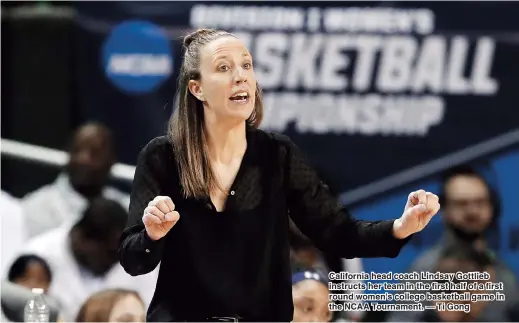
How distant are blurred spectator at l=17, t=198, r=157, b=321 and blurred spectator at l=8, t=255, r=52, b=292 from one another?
0.11 feet

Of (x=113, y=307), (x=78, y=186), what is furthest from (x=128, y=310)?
(x=78, y=186)

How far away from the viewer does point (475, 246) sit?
4773 millimetres

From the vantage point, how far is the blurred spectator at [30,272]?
489 cm

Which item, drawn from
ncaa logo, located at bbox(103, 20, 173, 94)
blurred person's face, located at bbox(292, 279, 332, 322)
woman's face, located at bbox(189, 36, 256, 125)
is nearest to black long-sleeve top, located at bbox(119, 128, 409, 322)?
woman's face, located at bbox(189, 36, 256, 125)

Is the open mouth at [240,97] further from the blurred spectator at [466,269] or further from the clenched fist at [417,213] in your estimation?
the blurred spectator at [466,269]

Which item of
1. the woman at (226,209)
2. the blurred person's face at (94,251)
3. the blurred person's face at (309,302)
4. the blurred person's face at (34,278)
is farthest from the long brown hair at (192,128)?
the blurred person's face at (34,278)

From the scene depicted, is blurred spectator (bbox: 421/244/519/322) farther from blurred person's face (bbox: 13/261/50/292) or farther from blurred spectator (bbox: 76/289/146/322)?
blurred person's face (bbox: 13/261/50/292)

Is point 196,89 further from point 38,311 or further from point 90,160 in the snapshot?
point 90,160

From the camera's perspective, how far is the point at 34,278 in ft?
16.1

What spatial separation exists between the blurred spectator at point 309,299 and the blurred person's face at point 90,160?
58.6 inches

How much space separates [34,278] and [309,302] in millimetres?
1843

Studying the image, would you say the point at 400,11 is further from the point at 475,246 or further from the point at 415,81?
the point at 475,246

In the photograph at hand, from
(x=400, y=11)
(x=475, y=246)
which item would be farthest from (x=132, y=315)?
(x=400, y=11)

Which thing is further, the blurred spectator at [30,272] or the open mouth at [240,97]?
the blurred spectator at [30,272]
